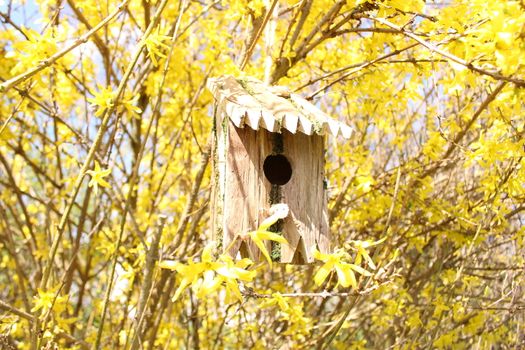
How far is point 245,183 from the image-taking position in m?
1.95

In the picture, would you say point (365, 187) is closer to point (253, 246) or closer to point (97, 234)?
point (253, 246)

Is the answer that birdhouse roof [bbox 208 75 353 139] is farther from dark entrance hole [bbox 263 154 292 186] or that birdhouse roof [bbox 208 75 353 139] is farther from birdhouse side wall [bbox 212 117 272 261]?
dark entrance hole [bbox 263 154 292 186]

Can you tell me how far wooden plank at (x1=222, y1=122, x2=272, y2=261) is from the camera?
192cm

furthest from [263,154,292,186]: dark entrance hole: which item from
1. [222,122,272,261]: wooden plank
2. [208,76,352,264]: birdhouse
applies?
[222,122,272,261]: wooden plank

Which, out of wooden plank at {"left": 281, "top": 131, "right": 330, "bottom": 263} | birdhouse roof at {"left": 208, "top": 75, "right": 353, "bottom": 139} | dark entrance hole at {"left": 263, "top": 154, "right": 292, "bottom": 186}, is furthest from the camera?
dark entrance hole at {"left": 263, "top": 154, "right": 292, "bottom": 186}

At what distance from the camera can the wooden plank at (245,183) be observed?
1919mm

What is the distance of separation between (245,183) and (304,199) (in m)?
0.23

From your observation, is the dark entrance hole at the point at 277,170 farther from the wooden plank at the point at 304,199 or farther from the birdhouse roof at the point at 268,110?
the birdhouse roof at the point at 268,110

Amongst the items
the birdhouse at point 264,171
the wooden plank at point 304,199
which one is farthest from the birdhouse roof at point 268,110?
the wooden plank at point 304,199

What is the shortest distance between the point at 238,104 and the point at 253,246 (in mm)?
478

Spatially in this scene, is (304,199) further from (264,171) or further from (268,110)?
(268,110)

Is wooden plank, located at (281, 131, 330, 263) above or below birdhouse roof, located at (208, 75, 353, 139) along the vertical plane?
below

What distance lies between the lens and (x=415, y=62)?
2432 millimetres

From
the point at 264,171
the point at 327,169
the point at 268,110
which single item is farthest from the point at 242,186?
the point at 327,169
